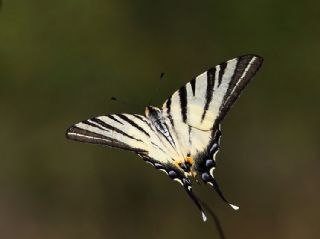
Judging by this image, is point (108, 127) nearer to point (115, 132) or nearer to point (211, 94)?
point (115, 132)

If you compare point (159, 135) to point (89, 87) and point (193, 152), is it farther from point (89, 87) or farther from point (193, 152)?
point (89, 87)

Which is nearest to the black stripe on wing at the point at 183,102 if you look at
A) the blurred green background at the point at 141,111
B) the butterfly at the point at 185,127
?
the butterfly at the point at 185,127

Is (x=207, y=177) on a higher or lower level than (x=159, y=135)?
lower

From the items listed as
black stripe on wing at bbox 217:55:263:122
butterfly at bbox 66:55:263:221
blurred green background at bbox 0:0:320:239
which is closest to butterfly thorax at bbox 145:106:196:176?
butterfly at bbox 66:55:263:221

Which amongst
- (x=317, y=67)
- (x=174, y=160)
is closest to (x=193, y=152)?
(x=174, y=160)

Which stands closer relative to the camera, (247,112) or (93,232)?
(93,232)

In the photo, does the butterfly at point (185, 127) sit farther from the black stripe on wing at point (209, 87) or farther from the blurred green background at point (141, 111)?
the blurred green background at point (141, 111)
